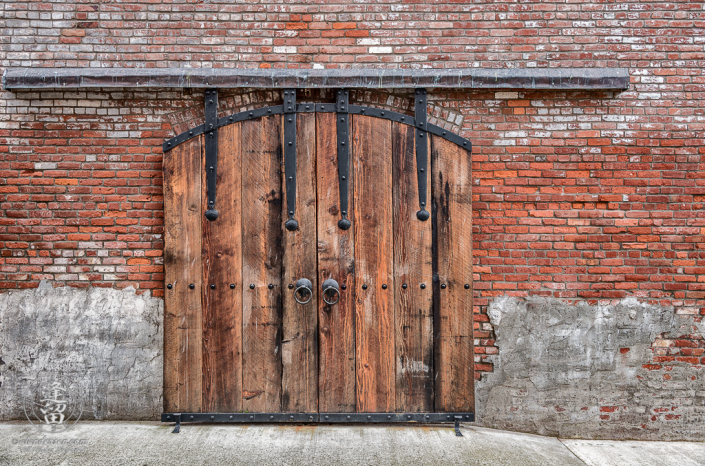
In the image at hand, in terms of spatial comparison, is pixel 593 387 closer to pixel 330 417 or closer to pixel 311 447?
pixel 330 417

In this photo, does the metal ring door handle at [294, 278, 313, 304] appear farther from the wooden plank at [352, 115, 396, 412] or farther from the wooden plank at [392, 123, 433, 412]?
the wooden plank at [392, 123, 433, 412]

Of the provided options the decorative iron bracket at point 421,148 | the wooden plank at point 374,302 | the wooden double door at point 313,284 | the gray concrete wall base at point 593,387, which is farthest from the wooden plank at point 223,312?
the gray concrete wall base at point 593,387

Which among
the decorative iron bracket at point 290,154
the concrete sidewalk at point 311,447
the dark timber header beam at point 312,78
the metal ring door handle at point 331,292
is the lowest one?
the concrete sidewalk at point 311,447

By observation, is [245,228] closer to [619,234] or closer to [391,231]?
[391,231]

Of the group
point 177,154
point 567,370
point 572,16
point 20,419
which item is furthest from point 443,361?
point 20,419

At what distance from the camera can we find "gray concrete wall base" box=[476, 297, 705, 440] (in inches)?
131

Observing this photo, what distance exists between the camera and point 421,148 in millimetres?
3307

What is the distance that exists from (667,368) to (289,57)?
363 cm

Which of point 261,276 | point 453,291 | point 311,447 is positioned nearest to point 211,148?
point 261,276

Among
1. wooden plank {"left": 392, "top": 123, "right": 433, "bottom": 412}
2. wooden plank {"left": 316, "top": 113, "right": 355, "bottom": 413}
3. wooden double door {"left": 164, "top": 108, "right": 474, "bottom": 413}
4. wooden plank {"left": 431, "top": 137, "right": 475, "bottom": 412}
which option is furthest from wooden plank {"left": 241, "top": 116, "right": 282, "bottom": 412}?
wooden plank {"left": 431, "top": 137, "right": 475, "bottom": 412}

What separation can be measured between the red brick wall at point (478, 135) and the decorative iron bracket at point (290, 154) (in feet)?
1.04

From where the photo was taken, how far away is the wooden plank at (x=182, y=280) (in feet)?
10.7

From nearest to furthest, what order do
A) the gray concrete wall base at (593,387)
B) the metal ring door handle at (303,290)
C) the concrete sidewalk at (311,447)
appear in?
the concrete sidewalk at (311,447), the metal ring door handle at (303,290), the gray concrete wall base at (593,387)

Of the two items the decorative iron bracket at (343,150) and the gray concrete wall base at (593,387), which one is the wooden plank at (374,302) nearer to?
the decorative iron bracket at (343,150)
